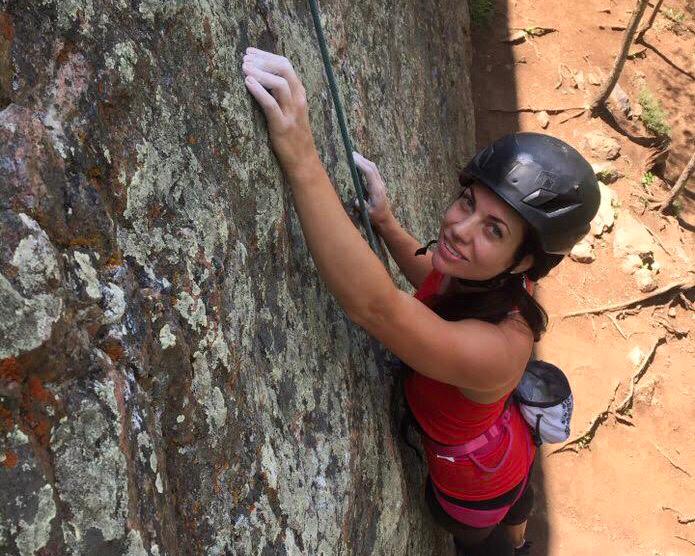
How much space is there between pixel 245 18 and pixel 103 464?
1.41 metres

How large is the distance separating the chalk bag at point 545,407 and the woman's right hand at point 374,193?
3.38 ft

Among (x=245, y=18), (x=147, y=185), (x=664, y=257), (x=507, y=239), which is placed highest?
(x=245, y=18)

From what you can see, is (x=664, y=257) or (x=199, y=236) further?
(x=664, y=257)

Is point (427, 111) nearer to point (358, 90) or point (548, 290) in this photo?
point (358, 90)

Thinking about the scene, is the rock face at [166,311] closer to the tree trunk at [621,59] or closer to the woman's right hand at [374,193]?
the woman's right hand at [374,193]

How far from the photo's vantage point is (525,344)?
230 centimetres

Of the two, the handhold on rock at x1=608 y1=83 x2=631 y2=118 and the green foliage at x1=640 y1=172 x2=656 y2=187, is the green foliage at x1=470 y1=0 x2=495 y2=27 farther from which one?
the green foliage at x1=640 y1=172 x2=656 y2=187

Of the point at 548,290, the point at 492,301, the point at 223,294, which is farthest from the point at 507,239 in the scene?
the point at 548,290

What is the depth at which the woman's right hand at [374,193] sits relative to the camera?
2.74 meters

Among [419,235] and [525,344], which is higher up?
[525,344]

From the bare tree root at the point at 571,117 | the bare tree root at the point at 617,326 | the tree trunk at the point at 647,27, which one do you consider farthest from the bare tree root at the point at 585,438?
the tree trunk at the point at 647,27

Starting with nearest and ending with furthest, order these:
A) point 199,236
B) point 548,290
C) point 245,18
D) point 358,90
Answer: point 199,236, point 245,18, point 358,90, point 548,290

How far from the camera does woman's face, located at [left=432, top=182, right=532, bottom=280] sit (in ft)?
7.57

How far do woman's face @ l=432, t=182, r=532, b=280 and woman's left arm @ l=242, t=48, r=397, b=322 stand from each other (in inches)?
17.8
